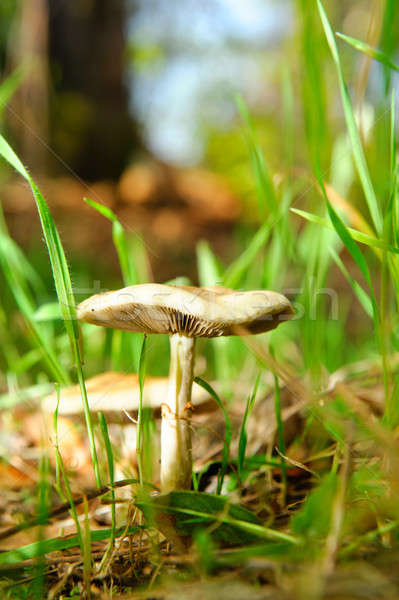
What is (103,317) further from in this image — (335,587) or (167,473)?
(335,587)

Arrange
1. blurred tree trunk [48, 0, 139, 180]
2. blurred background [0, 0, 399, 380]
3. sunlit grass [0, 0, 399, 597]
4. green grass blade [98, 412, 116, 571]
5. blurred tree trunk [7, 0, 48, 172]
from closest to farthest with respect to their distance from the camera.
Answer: sunlit grass [0, 0, 399, 597] → green grass blade [98, 412, 116, 571] → blurred background [0, 0, 399, 380] → blurred tree trunk [7, 0, 48, 172] → blurred tree trunk [48, 0, 139, 180]

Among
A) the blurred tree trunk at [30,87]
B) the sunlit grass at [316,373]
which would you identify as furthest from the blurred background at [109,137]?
the sunlit grass at [316,373]

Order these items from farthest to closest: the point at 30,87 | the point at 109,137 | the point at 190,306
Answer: the point at 109,137 < the point at 30,87 < the point at 190,306

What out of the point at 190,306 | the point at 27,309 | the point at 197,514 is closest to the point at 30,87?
the point at 27,309

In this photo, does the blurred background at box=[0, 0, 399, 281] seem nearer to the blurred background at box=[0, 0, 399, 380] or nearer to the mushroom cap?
the blurred background at box=[0, 0, 399, 380]

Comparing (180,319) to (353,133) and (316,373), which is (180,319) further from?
(353,133)

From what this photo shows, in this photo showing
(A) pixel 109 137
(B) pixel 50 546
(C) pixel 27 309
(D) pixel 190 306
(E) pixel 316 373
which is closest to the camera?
(B) pixel 50 546

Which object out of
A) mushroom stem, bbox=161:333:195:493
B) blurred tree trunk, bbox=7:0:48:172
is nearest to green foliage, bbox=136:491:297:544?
mushroom stem, bbox=161:333:195:493
